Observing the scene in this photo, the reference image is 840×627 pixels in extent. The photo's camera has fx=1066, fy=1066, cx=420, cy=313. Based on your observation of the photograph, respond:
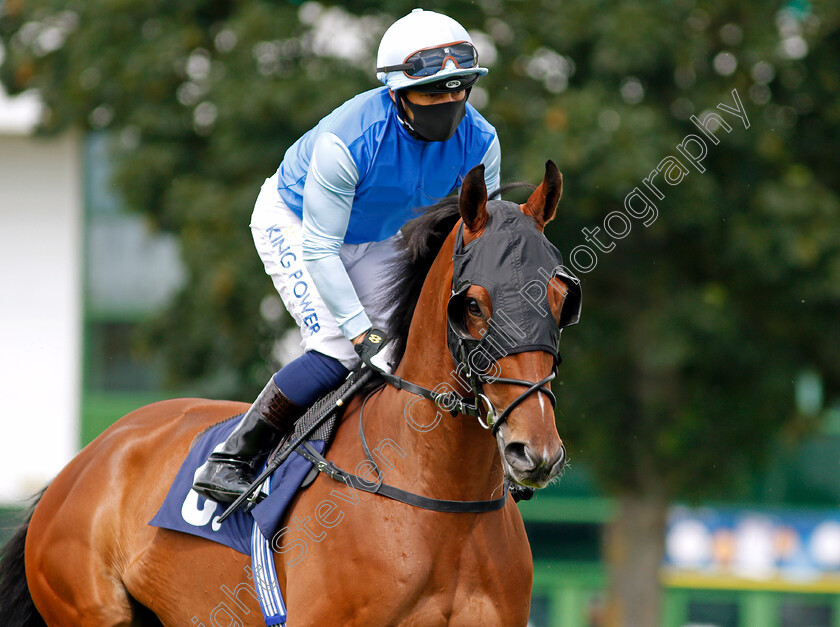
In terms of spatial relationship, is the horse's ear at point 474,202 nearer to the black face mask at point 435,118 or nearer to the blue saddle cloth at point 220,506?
the black face mask at point 435,118

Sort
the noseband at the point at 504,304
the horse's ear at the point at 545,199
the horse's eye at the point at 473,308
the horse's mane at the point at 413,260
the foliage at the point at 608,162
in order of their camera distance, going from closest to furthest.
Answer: the noseband at the point at 504,304 < the horse's eye at the point at 473,308 < the horse's ear at the point at 545,199 < the horse's mane at the point at 413,260 < the foliage at the point at 608,162

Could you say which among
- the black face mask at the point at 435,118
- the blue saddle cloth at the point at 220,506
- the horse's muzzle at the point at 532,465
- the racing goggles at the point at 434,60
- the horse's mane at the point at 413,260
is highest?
the racing goggles at the point at 434,60

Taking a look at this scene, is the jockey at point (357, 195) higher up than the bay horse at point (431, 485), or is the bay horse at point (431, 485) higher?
the jockey at point (357, 195)

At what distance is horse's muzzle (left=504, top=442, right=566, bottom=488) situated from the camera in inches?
117

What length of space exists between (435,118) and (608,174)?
4911 millimetres

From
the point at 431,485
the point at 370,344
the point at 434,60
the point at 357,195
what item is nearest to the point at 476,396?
the point at 431,485

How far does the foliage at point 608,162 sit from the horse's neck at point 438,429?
198 inches

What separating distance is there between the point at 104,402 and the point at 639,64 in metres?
12.4

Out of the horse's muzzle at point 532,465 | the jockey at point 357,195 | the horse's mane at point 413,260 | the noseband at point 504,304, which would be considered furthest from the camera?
the jockey at point 357,195

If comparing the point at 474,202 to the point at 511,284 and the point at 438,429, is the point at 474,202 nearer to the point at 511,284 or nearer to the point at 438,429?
the point at 511,284

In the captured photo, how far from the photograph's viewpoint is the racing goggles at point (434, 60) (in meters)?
3.74

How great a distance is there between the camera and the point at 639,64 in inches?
352

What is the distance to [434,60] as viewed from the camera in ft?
12.3

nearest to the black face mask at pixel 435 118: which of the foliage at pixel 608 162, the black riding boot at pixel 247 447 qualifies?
the black riding boot at pixel 247 447
